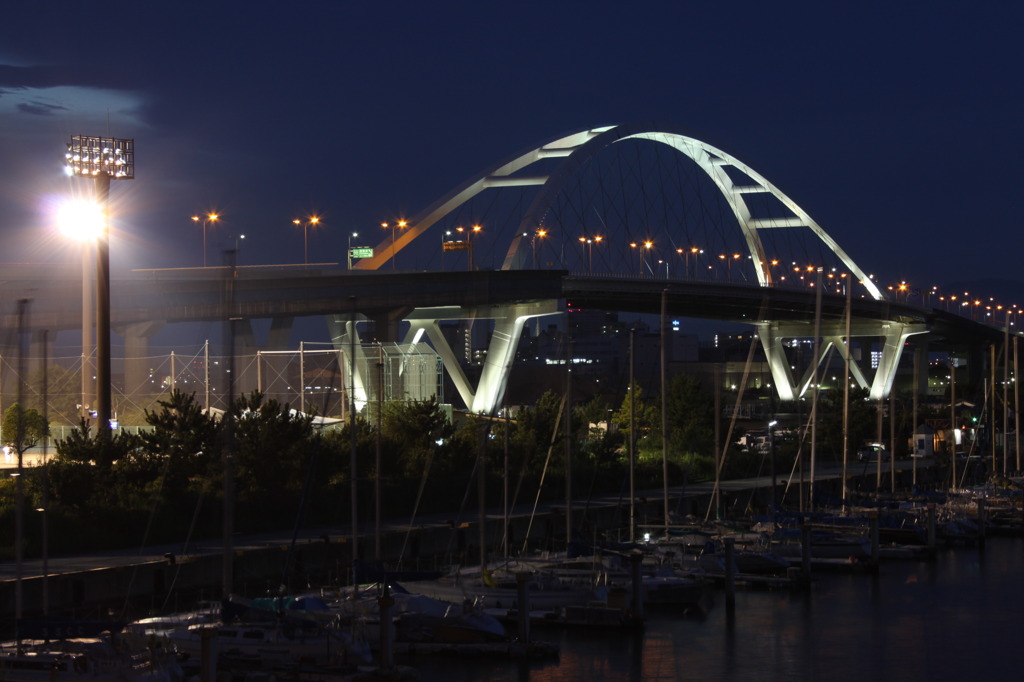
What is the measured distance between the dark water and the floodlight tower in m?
19.3

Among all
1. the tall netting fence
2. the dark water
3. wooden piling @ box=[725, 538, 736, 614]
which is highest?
the tall netting fence

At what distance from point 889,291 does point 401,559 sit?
114263mm

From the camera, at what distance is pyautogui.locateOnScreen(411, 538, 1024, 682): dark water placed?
27984 millimetres

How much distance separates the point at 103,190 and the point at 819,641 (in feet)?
89.6

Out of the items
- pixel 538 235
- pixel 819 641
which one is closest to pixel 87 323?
pixel 819 641

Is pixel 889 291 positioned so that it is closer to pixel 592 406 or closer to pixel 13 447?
pixel 592 406

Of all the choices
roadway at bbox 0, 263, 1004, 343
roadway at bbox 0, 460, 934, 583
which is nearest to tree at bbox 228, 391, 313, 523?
roadway at bbox 0, 460, 934, 583

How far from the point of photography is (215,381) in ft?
199

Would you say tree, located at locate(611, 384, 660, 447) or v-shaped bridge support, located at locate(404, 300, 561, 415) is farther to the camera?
v-shaped bridge support, located at locate(404, 300, 561, 415)

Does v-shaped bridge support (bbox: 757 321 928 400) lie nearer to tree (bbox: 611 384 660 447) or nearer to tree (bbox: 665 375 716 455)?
tree (bbox: 665 375 716 455)

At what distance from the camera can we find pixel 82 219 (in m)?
45.0

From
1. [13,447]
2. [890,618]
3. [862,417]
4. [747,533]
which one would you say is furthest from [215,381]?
[862,417]

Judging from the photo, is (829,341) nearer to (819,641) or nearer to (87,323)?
(87,323)

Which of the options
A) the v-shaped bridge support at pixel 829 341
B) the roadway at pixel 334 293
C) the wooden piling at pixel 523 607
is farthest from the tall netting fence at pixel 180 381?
the v-shaped bridge support at pixel 829 341
